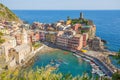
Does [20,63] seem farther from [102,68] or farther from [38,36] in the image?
[38,36]

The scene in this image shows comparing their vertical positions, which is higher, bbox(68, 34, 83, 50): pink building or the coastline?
bbox(68, 34, 83, 50): pink building

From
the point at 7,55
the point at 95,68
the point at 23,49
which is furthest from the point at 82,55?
the point at 7,55

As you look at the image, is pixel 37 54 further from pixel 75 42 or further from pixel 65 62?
pixel 75 42

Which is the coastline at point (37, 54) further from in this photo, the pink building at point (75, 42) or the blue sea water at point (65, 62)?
the pink building at point (75, 42)

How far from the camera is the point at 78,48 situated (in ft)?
124

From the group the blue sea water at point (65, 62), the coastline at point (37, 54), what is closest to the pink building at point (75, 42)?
the blue sea water at point (65, 62)

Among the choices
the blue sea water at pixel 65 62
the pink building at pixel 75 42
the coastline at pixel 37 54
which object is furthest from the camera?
the pink building at pixel 75 42

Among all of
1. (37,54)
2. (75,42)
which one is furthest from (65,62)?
(75,42)

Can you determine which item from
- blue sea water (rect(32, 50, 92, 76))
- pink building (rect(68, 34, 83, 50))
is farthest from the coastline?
pink building (rect(68, 34, 83, 50))

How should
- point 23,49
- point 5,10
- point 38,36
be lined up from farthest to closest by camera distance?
1. point 5,10
2. point 38,36
3. point 23,49

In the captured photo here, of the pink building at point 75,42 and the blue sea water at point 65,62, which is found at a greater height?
the pink building at point 75,42

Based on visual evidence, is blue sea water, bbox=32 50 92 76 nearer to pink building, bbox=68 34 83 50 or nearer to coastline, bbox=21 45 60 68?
coastline, bbox=21 45 60 68

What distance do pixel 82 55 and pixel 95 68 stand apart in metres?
6.30

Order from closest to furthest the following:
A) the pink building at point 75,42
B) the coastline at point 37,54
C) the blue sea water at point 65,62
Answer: the blue sea water at point 65,62 < the coastline at point 37,54 < the pink building at point 75,42
